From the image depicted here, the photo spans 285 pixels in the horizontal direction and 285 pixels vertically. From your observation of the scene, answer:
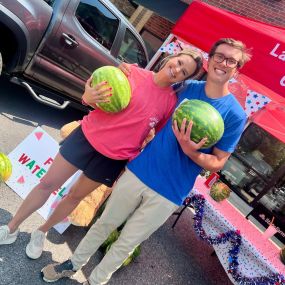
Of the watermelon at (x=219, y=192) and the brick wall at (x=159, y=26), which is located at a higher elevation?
the brick wall at (x=159, y=26)

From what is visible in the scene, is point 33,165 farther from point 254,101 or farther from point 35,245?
point 254,101

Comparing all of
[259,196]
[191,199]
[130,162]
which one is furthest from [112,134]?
[259,196]

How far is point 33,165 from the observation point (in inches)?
139

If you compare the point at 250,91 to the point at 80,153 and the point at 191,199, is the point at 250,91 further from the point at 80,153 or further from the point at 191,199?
the point at 80,153

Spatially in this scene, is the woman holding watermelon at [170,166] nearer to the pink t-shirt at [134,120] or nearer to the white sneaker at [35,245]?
the pink t-shirt at [134,120]

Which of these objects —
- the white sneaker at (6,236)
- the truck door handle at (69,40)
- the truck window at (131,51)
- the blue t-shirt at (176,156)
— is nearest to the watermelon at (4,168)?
the white sneaker at (6,236)

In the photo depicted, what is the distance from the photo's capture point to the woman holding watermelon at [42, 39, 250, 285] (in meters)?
2.20

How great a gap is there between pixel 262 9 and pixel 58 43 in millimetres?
6398

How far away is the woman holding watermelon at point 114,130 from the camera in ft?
7.75

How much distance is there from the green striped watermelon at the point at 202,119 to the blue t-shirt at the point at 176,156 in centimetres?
11

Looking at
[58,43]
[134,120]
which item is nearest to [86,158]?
[134,120]

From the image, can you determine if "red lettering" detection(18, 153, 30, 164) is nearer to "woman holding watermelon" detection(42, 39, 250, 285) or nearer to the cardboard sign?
the cardboard sign

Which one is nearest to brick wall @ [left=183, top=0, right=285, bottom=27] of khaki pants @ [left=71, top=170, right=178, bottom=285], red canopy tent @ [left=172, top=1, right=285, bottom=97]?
red canopy tent @ [left=172, top=1, right=285, bottom=97]

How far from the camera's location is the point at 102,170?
256 centimetres
